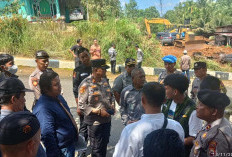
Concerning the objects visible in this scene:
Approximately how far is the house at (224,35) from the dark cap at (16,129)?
23.5 metres

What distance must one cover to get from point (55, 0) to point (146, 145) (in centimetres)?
2507

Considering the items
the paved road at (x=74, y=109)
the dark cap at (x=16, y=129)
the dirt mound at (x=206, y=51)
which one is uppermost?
the dark cap at (x=16, y=129)

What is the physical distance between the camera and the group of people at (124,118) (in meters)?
1.50

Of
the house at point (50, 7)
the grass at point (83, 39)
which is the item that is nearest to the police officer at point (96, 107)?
Answer: the grass at point (83, 39)

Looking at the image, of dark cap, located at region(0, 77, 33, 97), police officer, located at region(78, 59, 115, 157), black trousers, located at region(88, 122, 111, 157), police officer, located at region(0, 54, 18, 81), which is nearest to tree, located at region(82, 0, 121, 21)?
police officer, located at region(0, 54, 18, 81)

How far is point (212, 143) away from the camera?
5.78 ft

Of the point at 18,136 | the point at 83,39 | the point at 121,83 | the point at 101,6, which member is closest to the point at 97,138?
the point at 121,83

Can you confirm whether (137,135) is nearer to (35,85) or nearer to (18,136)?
(18,136)

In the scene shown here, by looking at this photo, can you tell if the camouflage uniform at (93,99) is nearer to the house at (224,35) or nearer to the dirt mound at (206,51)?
the dirt mound at (206,51)

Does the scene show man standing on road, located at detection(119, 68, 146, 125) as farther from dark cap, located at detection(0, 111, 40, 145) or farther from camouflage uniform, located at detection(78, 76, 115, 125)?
dark cap, located at detection(0, 111, 40, 145)

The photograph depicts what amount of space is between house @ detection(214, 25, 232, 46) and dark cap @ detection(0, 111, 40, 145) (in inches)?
924

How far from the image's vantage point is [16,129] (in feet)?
4.44

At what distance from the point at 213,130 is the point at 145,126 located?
585 millimetres

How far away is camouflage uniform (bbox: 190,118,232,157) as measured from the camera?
172 cm
